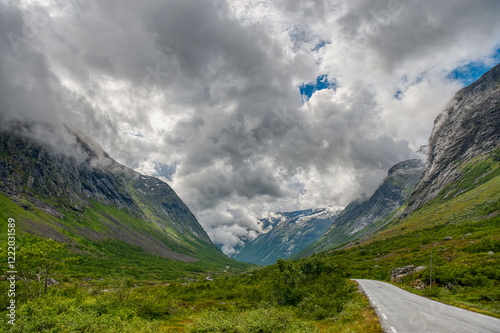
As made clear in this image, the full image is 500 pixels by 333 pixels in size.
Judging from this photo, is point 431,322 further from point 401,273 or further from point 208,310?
point 401,273

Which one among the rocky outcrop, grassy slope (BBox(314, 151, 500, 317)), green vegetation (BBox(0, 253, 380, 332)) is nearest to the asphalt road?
green vegetation (BBox(0, 253, 380, 332))

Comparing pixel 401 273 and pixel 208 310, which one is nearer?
pixel 208 310

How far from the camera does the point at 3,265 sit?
37406mm

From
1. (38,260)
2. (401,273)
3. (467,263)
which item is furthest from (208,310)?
(467,263)

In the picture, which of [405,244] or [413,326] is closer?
[413,326]

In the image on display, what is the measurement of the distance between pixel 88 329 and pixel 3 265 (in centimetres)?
1944

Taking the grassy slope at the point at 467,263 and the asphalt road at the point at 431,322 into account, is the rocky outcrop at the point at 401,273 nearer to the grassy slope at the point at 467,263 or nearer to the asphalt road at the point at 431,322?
the grassy slope at the point at 467,263

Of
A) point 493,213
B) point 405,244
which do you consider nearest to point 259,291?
point 405,244

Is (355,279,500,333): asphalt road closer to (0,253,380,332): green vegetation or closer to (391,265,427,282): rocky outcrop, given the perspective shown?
(0,253,380,332): green vegetation

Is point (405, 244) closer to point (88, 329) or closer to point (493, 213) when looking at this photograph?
point (493, 213)

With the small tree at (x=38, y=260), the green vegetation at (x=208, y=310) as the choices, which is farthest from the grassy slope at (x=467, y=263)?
the small tree at (x=38, y=260)

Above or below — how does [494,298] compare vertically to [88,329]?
below

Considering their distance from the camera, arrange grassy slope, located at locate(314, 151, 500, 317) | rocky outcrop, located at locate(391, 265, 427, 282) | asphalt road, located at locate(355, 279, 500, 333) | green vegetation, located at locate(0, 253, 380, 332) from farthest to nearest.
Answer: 1. rocky outcrop, located at locate(391, 265, 427, 282)
2. grassy slope, located at locate(314, 151, 500, 317)
3. green vegetation, located at locate(0, 253, 380, 332)
4. asphalt road, located at locate(355, 279, 500, 333)

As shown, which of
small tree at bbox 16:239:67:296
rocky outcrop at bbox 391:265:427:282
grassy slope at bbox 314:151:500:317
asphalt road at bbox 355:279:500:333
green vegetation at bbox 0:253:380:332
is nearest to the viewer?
asphalt road at bbox 355:279:500:333
